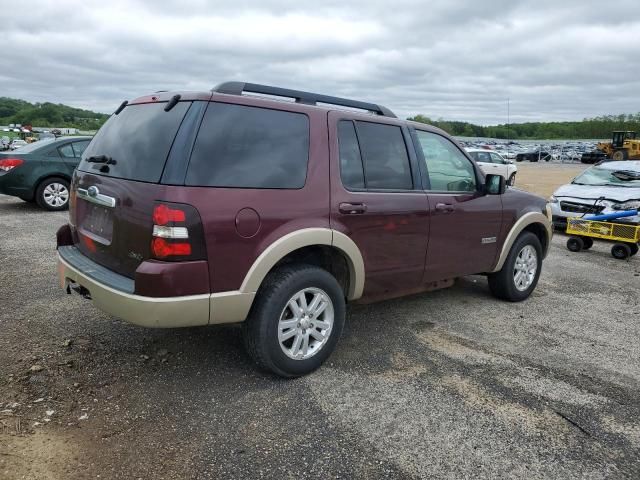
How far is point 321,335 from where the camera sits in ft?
12.4

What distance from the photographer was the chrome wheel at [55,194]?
1070cm

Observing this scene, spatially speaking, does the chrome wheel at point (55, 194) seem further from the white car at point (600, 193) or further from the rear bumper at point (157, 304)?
the white car at point (600, 193)

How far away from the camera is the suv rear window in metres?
3.23

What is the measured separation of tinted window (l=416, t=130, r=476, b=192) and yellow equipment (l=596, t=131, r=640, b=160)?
34.2m

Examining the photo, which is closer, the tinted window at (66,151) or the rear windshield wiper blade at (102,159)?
the rear windshield wiper blade at (102,159)

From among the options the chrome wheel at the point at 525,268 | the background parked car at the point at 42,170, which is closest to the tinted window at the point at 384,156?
the chrome wheel at the point at 525,268

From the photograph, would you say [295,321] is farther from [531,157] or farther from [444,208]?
[531,157]

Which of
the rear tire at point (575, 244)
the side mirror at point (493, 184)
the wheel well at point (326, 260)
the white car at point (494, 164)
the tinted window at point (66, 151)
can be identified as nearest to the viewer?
the wheel well at point (326, 260)

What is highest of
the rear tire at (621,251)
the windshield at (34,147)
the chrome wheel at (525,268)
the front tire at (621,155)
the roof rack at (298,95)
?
the front tire at (621,155)

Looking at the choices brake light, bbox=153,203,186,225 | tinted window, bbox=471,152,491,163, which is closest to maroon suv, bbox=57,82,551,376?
brake light, bbox=153,203,186,225

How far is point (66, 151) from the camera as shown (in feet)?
35.8

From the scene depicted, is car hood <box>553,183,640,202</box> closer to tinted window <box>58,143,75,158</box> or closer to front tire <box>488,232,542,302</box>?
front tire <box>488,232,542,302</box>

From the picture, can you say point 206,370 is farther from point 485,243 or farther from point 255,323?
point 485,243

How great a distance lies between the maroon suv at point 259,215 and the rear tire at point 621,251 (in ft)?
16.5
